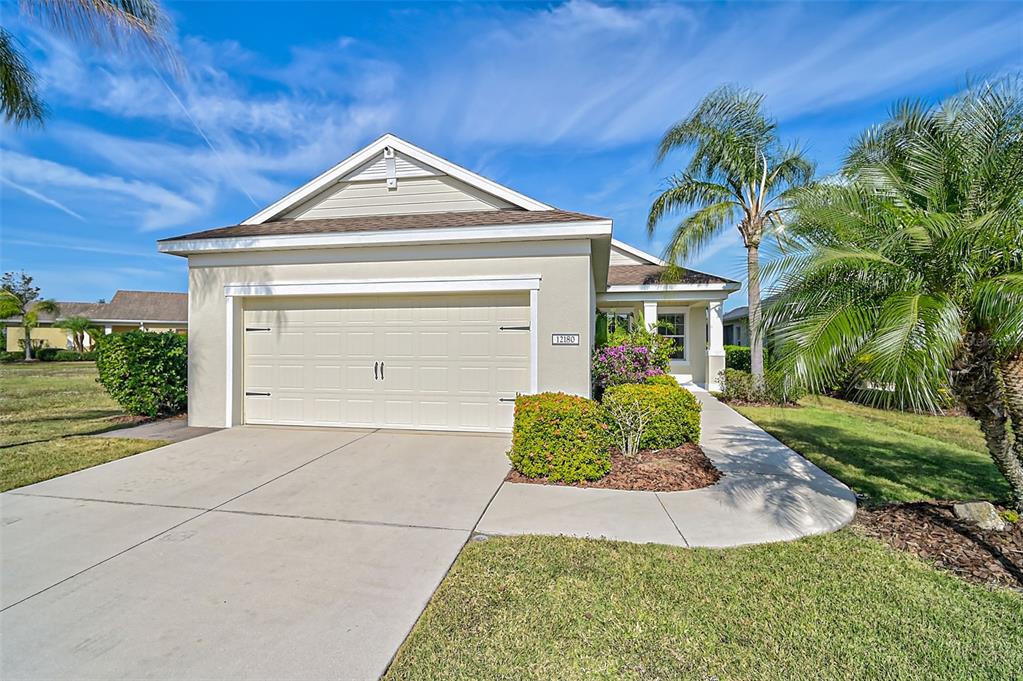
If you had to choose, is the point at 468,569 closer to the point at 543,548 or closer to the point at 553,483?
the point at 543,548

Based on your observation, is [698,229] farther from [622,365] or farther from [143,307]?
[143,307]

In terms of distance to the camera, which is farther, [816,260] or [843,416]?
[843,416]

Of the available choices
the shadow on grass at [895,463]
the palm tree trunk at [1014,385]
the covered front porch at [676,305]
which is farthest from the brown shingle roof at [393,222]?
the covered front porch at [676,305]

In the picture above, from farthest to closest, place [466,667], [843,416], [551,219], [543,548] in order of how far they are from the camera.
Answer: [843,416]
[551,219]
[543,548]
[466,667]

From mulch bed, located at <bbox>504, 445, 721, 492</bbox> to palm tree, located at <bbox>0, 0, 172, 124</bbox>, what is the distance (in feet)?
28.8

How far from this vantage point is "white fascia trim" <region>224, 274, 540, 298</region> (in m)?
7.37

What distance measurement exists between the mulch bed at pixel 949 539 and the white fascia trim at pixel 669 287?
1004 cm

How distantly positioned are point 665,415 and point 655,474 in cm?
111

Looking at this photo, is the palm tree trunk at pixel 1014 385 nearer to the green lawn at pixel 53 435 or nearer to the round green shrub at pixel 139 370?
the green lawn at pixel 53 435

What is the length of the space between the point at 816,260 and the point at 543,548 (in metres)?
3.22

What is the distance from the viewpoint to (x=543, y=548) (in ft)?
11.8

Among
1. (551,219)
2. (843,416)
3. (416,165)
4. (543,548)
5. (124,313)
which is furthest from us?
(124,313)

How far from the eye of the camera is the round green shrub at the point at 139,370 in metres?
8.81

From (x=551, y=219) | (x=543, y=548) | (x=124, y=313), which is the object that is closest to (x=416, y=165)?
(x=551, y=219)
